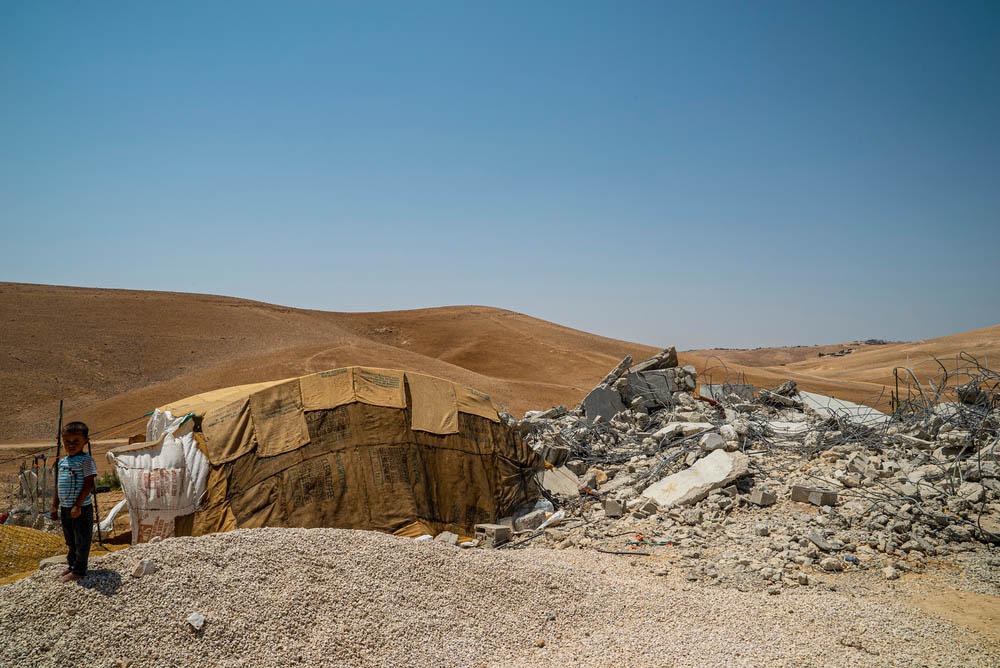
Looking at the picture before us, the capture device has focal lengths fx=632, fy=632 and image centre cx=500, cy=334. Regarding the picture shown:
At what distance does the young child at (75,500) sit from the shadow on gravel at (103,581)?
2.4 inches

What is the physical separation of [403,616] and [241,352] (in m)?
30.8

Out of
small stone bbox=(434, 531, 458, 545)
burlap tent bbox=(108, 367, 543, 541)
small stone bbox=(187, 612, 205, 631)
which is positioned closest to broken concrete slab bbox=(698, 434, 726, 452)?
burlap tent bbox=(108, 367, 543, 541)

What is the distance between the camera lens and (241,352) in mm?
33188

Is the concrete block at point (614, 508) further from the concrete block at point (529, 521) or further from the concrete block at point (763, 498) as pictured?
the concrete block at point (763, 498)

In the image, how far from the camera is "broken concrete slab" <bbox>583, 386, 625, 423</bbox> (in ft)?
47.1

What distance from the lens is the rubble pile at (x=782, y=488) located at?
7395mm

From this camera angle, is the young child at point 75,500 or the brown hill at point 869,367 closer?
the young child at point 75,500

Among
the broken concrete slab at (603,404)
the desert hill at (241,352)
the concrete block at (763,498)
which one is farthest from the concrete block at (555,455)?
the desert hill at (241,352)

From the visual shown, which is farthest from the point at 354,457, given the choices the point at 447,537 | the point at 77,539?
the point at 77,539

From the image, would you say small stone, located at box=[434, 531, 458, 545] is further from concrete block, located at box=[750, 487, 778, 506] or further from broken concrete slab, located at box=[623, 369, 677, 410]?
broken concrete slab, located at box=[623, 369, 677, 410]

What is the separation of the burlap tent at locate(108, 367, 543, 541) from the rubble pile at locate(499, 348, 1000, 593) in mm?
1174

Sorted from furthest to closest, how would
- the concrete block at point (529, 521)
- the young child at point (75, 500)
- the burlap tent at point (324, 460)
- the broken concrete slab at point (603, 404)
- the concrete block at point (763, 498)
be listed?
the broken concrete slab at point (603, 404) → the concrete block at point (529, 521) → the concrete block at point (763, 498) → the burlap tent at point (324, 460) → the young child at point (75, 500)

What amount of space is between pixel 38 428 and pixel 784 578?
84.0 feet

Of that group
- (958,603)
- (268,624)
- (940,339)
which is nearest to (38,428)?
(268,624)
